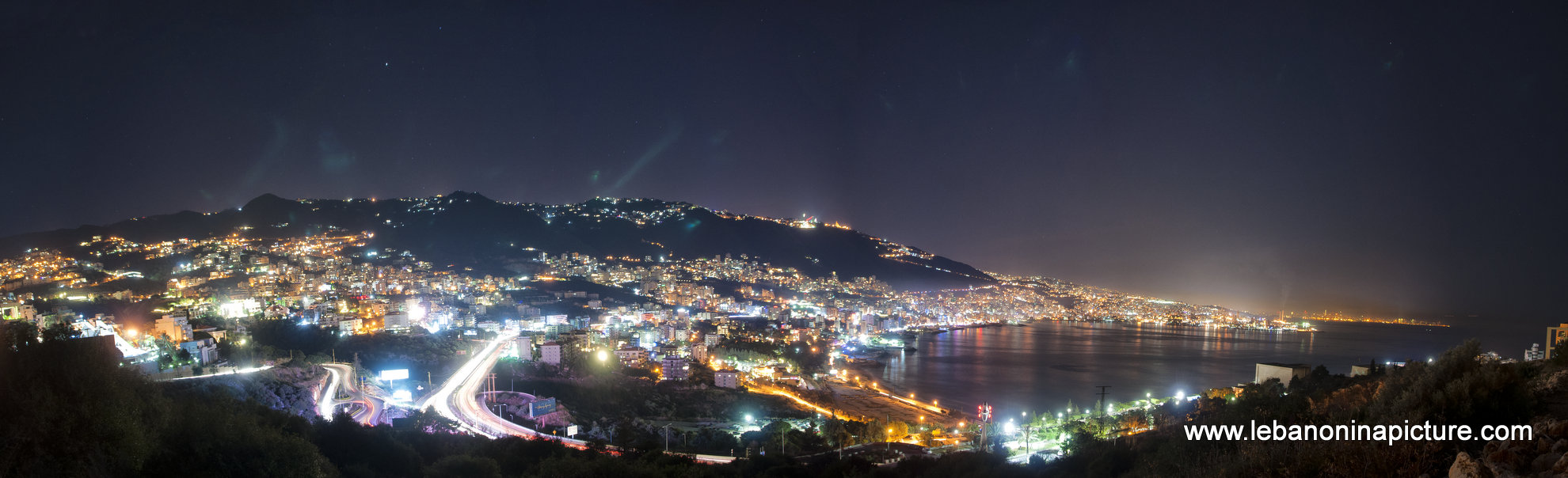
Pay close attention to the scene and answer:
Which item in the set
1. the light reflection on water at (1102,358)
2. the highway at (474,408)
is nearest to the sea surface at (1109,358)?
the light reflection on water at (1102,358)

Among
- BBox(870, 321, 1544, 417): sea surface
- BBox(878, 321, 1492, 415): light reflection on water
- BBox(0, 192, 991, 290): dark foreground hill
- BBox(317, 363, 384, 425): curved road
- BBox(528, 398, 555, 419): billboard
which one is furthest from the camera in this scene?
BBox(0, 192, 991, 290): dark foreground hill

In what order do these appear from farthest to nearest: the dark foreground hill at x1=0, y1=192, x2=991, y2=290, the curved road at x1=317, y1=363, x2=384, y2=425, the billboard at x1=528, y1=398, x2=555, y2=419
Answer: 1. the dark foreground hill at x1=0, y1=192, x2=991, y2=290
2. the billboard at x1=528, y1=398, x2=555, y2=419
3. the curved road at x1=317, y1=363, x2=384, y2=425

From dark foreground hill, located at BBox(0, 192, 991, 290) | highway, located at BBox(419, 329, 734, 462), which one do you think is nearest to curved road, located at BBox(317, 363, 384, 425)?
highway, located at BBox(419, 329, 734, 462)

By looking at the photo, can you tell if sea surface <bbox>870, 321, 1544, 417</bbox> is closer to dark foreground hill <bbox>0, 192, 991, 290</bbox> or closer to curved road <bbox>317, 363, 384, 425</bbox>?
curved road <bbox>317, 363, 384, 425</bbox>

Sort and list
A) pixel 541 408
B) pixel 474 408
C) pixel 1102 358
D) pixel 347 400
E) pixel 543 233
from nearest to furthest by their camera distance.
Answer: pixel 347 400, pixel 474 408, pixel 541 408, pixel 1102 358, pixel 543 233

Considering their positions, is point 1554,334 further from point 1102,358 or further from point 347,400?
point 347,400

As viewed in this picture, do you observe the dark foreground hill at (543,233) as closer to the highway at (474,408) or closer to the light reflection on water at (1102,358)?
the highway at (474,408)

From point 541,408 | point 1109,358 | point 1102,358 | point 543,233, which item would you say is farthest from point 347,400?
point 543,233
